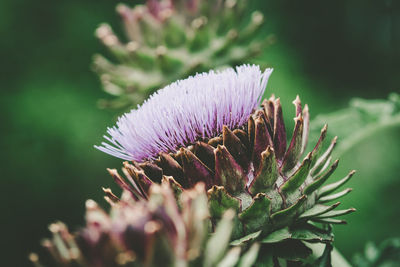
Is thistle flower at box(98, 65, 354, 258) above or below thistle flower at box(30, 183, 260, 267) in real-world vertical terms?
above

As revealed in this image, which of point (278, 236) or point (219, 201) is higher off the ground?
point (219, 201)

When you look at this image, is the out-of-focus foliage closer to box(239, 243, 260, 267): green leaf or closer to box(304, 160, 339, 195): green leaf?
box(304, 160, 339, 195): green leaf

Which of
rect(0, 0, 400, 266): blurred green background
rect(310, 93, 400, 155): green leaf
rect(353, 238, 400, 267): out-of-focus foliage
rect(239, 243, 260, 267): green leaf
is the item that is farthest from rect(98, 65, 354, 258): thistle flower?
rect(0, 0, 400, 266): blurred green background

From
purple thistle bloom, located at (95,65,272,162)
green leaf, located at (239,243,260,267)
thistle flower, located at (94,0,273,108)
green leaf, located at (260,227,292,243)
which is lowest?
green leaf, located at (239,243,260,267)

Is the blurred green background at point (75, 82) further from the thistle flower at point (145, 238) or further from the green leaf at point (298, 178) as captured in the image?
the thistle flower at point (145, 238)

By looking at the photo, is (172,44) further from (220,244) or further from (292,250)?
(220,244)

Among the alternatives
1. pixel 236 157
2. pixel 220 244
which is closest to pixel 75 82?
pixel 236 157
